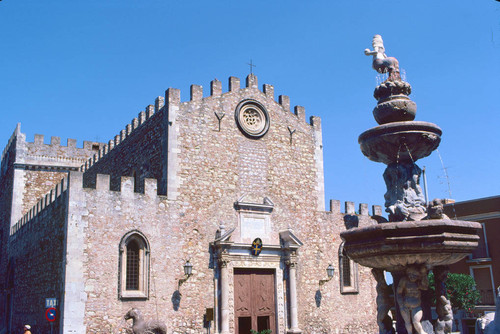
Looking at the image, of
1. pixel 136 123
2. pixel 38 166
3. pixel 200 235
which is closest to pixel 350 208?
pixel 200 235

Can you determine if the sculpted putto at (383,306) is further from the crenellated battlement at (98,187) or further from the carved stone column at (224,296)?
the crenellated battlement at (98,187)

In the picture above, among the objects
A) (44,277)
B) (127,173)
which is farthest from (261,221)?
(44,277)

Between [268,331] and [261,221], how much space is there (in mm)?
4299

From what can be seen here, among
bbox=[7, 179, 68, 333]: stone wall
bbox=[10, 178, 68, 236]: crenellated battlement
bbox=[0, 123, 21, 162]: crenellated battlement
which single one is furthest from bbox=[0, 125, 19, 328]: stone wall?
bbox=[10, 178, 68, 236]: crenellated battlement

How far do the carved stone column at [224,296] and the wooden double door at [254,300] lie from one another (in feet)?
1.72

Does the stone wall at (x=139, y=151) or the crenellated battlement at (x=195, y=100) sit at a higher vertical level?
the crenellated battlement at (x=195, y=100)

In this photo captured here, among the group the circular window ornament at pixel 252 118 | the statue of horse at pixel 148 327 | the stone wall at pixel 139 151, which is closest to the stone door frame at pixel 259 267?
the stone wall at pixel 139 151

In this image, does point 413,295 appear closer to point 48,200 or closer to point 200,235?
point 200,235

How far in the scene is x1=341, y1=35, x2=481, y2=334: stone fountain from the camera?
29.7 ft

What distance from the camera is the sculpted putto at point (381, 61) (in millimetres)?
11016

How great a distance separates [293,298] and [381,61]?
489 inches

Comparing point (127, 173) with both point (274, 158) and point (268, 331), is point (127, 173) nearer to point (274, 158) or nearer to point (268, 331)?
point (274, 158)

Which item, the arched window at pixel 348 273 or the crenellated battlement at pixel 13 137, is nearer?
the arched window at pixel 348 273

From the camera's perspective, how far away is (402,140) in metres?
10.0
